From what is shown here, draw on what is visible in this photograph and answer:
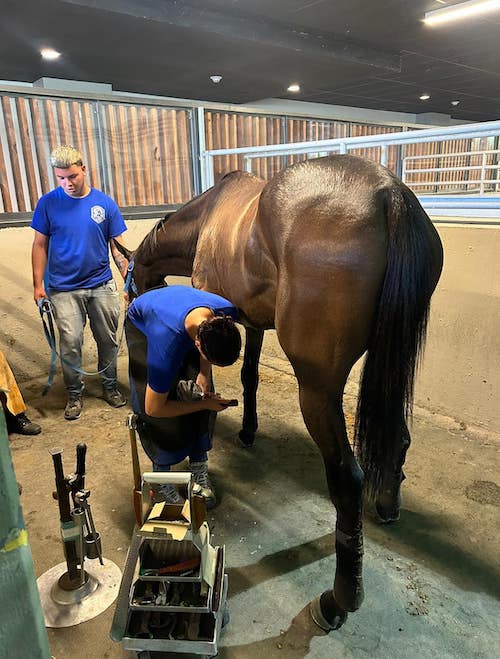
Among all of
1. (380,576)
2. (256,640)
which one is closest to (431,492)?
(380,576)

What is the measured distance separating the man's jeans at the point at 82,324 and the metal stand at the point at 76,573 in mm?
1443

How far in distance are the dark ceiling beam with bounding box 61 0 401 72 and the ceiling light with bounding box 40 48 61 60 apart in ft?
4.87

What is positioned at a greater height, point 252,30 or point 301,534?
point 252,30

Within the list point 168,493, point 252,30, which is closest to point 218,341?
point 168,493

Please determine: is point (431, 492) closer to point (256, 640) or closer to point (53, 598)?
point (256, 640)

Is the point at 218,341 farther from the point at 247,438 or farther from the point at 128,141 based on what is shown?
the point at 128,141

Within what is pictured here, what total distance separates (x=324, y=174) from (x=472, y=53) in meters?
5.98

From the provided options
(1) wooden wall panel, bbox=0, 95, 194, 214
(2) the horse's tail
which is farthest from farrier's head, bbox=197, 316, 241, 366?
(1) wooden wall panel, bbox=0, 95, 194, 214

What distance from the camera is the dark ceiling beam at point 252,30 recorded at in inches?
165

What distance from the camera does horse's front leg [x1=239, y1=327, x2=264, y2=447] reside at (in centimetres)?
236

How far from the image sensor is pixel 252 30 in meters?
4.85

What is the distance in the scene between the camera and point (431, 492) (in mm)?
1981

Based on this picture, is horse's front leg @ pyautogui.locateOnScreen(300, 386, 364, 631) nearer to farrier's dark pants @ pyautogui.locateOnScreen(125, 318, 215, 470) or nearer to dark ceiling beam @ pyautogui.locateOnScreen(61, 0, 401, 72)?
farrier's dark pants @ pyautogui.locateOnScreen(125, 318, 215, 470)

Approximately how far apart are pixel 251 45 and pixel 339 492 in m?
5.18
